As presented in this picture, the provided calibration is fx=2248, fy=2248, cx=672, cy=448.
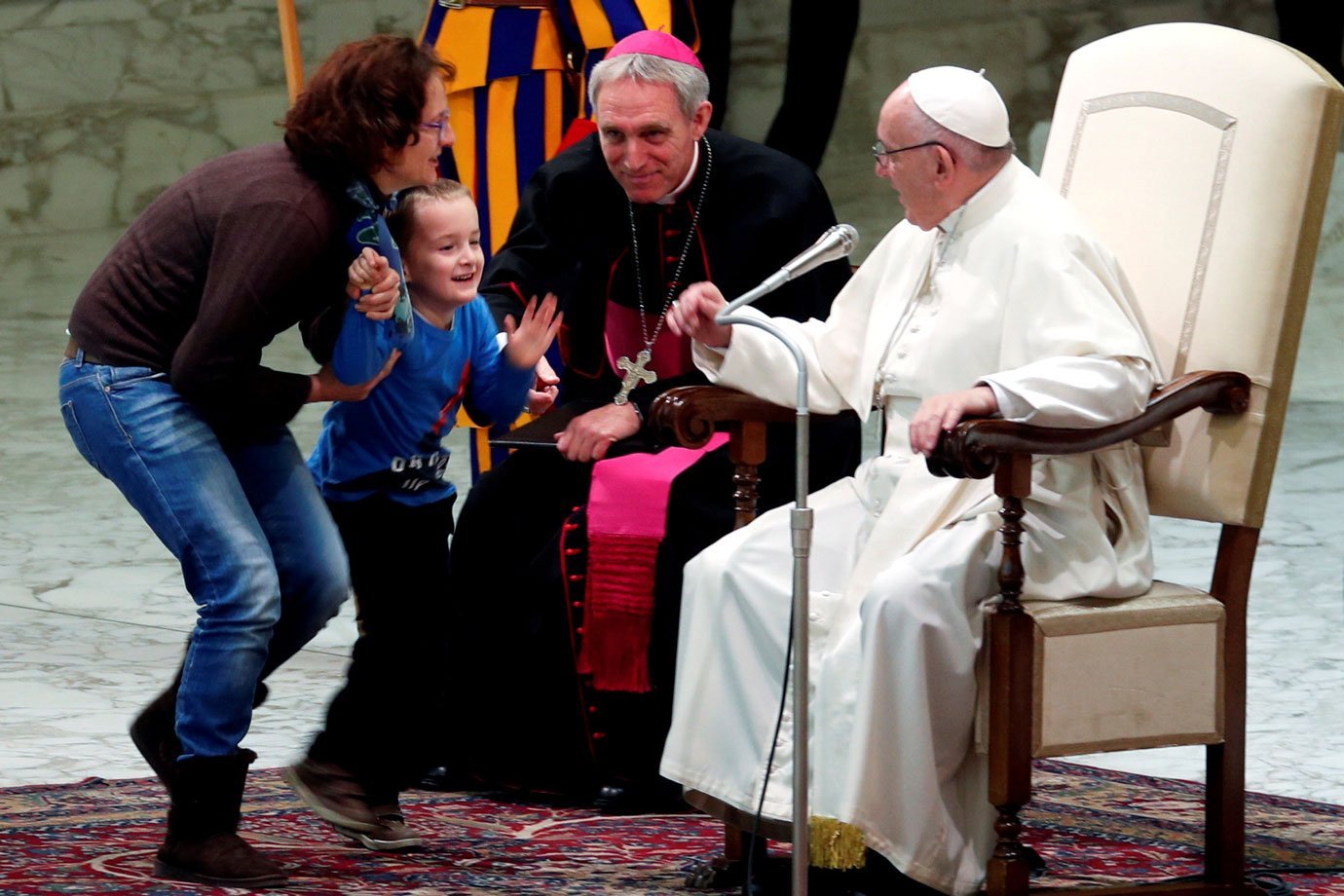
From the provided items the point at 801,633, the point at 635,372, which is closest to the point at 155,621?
the point at 635,372

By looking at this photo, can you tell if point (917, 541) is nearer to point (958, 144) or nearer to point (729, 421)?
point (729, 421)

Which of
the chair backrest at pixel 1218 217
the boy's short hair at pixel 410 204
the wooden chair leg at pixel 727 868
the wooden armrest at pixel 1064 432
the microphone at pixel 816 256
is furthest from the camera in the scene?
the boy's short hair at pixel 410 204

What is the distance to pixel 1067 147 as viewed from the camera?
3971mm

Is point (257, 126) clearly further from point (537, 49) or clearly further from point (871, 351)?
point (871, 351)

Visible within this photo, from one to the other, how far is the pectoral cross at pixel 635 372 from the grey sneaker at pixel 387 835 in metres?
1.07

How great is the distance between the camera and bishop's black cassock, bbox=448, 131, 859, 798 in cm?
444

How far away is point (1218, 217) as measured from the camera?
3.68 m

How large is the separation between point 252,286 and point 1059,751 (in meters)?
1.41

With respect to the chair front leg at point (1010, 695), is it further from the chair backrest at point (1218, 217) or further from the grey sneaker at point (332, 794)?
the grey sneaker at point (332, 794)

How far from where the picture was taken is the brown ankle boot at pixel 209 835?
356 centimetres

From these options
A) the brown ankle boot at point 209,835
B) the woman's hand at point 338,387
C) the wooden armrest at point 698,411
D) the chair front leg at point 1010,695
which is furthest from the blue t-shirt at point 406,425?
the chair front leg at point 1010,695

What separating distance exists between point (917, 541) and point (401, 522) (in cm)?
95

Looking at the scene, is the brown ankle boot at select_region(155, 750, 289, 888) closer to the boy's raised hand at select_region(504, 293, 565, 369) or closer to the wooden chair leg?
the wooden chair leg

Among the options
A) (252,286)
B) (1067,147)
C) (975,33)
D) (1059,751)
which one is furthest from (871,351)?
(975,33)
